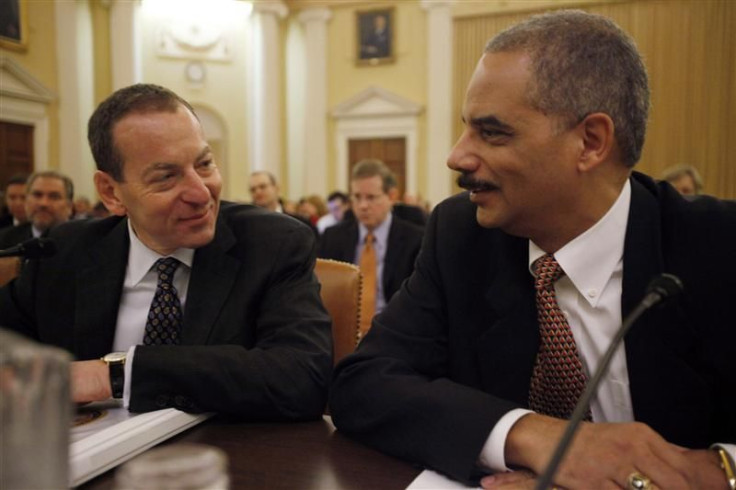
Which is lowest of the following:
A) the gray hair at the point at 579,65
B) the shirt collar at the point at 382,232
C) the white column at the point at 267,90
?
the shirt collar at the point at 382,232

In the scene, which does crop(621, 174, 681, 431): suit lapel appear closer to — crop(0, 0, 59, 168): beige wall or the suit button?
the suit button

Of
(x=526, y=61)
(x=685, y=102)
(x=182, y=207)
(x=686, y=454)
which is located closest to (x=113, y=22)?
(x=182, y=207)

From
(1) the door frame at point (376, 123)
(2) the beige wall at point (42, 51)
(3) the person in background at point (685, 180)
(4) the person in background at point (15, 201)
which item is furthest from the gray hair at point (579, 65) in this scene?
(1) the door frame at point (376, 123)

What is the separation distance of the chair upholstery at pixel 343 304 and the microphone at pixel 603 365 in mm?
1202

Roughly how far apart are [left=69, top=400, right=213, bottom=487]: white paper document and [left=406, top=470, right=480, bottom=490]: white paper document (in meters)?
0.46

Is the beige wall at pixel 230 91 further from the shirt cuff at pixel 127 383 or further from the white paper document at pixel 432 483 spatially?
the white paper document at pixel 432 483

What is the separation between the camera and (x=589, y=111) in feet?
3.84

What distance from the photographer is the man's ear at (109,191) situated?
5.43ft

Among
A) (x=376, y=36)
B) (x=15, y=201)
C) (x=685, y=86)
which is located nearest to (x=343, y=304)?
(x=15, y=201)

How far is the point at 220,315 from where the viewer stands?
5.13 ft

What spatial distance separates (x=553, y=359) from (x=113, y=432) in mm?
833

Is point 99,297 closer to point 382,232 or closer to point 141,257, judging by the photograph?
point 141,257

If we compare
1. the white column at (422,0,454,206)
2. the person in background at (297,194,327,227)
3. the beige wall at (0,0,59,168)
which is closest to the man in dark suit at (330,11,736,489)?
the beige wall at (0,0,59,168)

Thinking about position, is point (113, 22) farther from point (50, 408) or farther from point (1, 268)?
point (50, 408)
